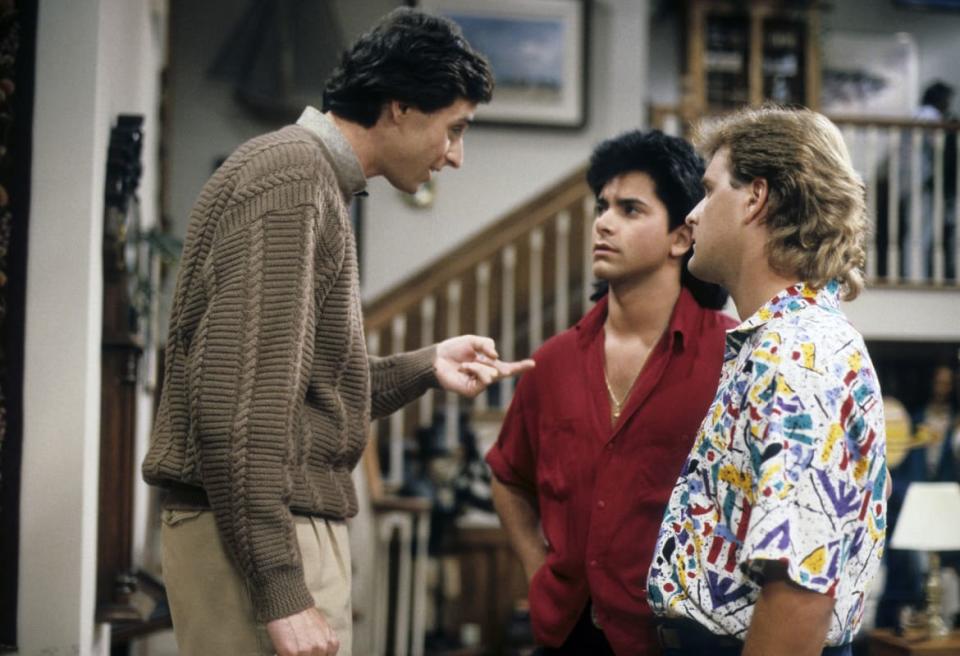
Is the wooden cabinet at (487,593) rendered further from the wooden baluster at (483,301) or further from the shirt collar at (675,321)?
the shirt collar at (675,321)

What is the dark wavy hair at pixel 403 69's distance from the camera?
66.4 inches

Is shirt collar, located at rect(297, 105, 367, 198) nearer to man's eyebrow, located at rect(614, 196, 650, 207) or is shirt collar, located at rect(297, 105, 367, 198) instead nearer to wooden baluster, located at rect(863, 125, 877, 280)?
man's eyebrow, located at rect(614, 196, 650, 207)

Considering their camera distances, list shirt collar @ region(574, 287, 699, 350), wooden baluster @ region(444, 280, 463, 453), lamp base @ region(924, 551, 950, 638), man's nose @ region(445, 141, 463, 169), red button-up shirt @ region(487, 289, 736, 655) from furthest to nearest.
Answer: wooden baluster @ region(444, 280, 463, 453) < lamp base @ region(924, 551, 950, 638) < shirt collar @ region(574, 287, 699, 350) < red button-up shirt @ region(487, 289, 736, 655) < man's nose @ region(445, 141, 463, 169)

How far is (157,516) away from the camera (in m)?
4.82

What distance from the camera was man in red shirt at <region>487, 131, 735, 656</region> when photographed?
2.00 m

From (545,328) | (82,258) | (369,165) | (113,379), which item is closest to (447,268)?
(545,328)

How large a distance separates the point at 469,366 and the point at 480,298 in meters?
3.98

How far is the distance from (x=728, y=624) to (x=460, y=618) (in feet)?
13.5

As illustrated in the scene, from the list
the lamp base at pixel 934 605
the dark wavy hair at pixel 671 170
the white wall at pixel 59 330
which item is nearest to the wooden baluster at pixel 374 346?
the lamp base at pixel 934 605

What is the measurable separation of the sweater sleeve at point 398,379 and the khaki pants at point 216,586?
40 centimetres

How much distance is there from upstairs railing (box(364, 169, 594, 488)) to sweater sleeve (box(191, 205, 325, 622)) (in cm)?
413

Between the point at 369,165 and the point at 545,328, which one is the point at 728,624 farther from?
the point at 545,328

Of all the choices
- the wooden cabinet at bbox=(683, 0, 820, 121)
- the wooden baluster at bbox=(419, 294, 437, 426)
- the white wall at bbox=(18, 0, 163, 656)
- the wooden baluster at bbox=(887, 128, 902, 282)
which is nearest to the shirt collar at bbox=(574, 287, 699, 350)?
the white wall at bbox=(18, 0, 163, 656)

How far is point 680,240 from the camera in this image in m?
2.23
